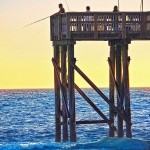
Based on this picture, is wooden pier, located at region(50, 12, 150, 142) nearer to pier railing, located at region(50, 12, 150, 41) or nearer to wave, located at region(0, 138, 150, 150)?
pier railing, located at region(50, 12, 150, 41)

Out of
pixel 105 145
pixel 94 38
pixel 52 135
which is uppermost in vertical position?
pixel 94 38

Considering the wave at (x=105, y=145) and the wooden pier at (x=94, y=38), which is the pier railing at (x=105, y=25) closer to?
the wooden pier at (x=94, y=38)

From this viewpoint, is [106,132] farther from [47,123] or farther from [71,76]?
[71,76]

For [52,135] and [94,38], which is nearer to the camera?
[94,38]

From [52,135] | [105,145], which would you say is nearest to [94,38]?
[105,145]

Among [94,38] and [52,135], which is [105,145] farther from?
[52,135]

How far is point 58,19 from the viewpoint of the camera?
48250 millimetres

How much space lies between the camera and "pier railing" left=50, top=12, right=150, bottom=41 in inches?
1848

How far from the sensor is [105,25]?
47188 mm

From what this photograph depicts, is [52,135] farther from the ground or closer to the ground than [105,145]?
closer to the ground

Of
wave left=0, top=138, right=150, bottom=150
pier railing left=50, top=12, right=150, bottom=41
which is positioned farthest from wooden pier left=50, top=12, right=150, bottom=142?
wave left=0, top=138, right=150, bottom=150

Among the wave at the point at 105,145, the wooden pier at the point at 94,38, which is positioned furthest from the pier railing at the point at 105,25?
the wave at the point at 105,145

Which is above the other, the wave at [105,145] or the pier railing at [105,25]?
the pier railing at [105,25]

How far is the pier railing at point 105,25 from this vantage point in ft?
154
